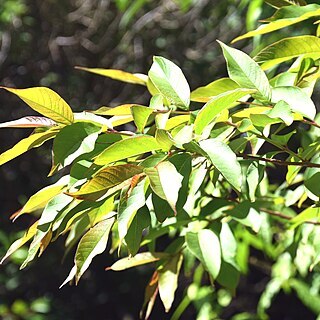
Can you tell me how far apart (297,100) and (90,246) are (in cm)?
27

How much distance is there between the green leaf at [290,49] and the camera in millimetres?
790

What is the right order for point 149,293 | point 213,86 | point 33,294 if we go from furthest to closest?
point 33,294 < point 149,293 < point 213,86

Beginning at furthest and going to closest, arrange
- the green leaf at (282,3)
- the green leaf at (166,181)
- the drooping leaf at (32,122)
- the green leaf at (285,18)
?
the green leaf at (282,3) < the green leaf at (285,18) < the drooping leaf at (32,122) < the green leaf at (166,181)

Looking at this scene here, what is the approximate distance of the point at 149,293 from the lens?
102 cm

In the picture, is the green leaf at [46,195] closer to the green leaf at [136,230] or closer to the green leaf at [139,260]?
the green leaf at [136,230]

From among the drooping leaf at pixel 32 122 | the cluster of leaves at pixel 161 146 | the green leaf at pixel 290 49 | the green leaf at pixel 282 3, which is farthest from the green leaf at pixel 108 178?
the green leaf at pixel 282 3

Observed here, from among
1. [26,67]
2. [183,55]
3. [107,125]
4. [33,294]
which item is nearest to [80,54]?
[26,67]

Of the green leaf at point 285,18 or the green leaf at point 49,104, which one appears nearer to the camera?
the green leaf at point 49,104

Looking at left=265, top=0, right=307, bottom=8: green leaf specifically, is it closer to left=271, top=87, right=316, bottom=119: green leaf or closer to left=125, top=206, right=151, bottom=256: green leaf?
left=271, top=87, right=316, bottom=119: green leaf

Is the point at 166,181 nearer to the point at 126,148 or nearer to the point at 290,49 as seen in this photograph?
the point at 126,148

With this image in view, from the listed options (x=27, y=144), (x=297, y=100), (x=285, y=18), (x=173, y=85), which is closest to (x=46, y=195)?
(x=27, y=144)

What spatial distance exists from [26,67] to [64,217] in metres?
2.86

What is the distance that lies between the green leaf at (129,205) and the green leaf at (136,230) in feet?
0.08

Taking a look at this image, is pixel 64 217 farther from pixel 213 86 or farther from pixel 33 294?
pixel 33 294
